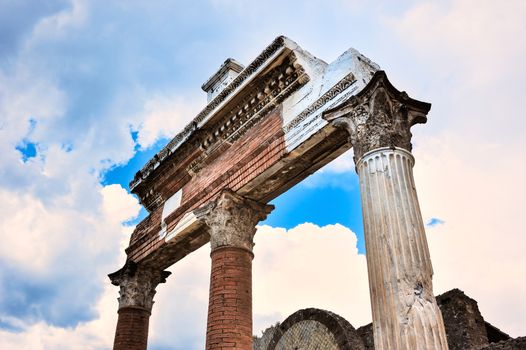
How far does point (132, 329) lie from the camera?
387 inches

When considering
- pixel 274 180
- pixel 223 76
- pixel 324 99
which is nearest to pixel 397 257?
pixel 324 99

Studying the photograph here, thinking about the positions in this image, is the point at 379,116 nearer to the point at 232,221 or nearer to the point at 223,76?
the point at 232,221

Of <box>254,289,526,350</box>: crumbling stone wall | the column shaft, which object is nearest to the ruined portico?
the column shaft

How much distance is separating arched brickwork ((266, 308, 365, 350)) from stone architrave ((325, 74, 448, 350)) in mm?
6610

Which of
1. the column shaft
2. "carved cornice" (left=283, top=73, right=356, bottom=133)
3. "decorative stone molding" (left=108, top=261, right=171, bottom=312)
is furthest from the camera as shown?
"decorative stone molding" (left=108, top=261, right=171, bottom=312)

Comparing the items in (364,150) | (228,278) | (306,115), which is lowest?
(228,278)

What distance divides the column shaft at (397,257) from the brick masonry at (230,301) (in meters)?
2.98

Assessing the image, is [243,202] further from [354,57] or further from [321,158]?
[354,57]

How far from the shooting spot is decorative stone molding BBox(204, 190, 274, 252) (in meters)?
7.82

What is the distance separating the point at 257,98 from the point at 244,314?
3586mm

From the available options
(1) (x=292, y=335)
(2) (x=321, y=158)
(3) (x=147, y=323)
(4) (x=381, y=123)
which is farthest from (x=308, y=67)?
(1) (x=292, y=335)

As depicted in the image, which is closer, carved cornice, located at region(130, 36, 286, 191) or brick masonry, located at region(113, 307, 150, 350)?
carved cornice, located at region(130, 36, 286, 191)

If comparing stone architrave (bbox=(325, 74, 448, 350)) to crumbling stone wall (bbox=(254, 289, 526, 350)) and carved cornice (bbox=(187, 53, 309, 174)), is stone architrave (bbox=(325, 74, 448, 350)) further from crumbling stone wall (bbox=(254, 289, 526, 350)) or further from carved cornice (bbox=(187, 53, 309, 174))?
crumbling stone wall (bbox=(254, 289, 526, 350))

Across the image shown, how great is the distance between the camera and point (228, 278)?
7.41 m
